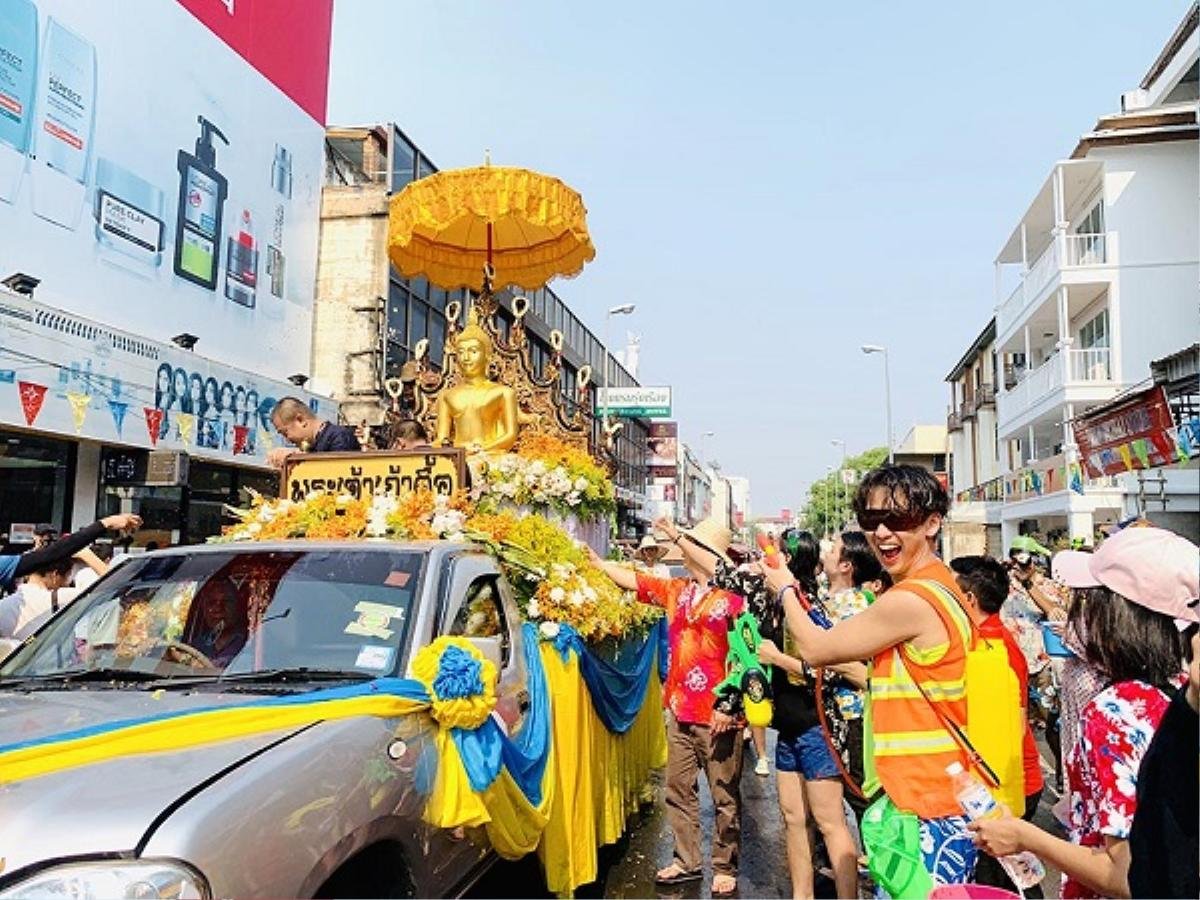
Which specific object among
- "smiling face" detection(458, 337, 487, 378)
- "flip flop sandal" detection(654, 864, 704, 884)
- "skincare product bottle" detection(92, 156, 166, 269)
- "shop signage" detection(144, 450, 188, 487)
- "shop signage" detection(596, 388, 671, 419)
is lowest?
"flip flop sandal" detection(654, 864, 704, 884)

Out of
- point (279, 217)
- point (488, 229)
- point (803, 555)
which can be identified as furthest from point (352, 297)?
point (803, 555)

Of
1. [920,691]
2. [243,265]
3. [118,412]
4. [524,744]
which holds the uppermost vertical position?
[243,265]

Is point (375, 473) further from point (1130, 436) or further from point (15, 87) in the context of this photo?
point (1130, 436)

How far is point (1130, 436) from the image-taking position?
12.2m

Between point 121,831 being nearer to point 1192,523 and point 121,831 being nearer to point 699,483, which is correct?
point 1192,523

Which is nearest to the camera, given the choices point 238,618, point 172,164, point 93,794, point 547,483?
point 93,794

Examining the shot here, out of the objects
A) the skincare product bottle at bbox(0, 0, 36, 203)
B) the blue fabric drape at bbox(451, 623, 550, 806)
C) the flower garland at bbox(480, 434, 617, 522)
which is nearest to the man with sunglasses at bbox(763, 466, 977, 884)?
the blue fabric drape at bbox(451, 623, 550, 806)

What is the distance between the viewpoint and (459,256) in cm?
1008

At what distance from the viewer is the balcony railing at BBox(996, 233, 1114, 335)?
23.1 meters

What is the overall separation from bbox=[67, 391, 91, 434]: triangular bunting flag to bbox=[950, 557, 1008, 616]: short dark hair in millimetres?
10213

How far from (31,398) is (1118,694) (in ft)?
36.0

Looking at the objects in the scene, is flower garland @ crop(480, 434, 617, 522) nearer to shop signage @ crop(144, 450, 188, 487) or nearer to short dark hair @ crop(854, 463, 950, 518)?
short dark hair @ crop(854, 463, 950, 518)

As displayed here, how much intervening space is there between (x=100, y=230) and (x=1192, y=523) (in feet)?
78.3

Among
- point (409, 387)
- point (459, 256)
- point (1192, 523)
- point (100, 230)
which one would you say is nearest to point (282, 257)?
point (100, 230)
